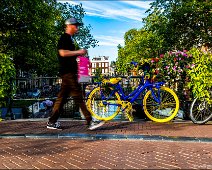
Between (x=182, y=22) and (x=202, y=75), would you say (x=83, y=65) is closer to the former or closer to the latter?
(x=202, y=75)

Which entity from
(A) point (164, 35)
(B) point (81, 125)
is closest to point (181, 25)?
(A) point (164, 35)

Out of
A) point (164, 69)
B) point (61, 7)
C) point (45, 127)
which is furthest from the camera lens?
point (61, 7)

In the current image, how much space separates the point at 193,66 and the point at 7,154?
5000mm

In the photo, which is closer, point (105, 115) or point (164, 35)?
point (105, 115)

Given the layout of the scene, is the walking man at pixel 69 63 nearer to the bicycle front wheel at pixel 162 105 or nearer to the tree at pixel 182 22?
the bicycle front wheel at pixel 162 105

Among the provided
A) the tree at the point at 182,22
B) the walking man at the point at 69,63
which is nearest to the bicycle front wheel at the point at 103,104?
the walking man at the point at 69,63

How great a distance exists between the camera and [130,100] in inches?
321

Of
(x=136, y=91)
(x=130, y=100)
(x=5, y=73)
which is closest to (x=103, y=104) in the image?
(x=130, y=100)

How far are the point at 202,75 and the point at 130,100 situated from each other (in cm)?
174

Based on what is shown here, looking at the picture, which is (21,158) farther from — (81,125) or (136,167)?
(81,125)

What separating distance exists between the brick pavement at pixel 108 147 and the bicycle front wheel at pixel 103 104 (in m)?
0.38

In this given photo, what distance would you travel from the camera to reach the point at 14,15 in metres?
22.9

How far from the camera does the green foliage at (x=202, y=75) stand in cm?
795

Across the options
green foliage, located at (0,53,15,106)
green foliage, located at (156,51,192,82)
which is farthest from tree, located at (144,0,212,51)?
green foliage, located at (0,53,15,106)
